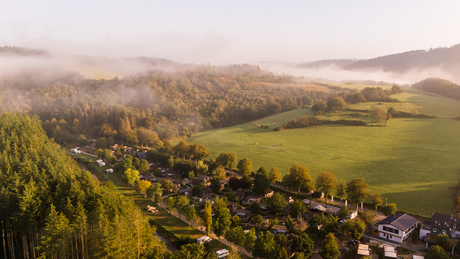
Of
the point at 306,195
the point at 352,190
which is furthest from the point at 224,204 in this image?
the point at 352,190

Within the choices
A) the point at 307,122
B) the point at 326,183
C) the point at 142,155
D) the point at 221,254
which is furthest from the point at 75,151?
the point at 326,183

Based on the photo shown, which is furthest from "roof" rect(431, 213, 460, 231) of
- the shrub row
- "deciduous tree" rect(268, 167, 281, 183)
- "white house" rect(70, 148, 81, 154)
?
"white house" rect(70, 148, 81, 154)

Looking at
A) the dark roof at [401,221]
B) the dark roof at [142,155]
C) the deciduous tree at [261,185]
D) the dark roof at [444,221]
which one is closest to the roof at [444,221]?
the dark roof at [444,221]

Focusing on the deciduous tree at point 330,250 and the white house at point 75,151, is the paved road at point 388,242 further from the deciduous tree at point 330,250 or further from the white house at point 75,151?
the white house at point 75,151

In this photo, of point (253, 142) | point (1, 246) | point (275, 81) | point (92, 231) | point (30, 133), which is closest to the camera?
→ point (92, 231)

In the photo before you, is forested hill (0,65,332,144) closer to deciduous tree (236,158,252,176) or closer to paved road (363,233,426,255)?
deciduous tree (236,158,252,176)

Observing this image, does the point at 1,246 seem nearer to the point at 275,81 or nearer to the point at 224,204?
the point at 224,204

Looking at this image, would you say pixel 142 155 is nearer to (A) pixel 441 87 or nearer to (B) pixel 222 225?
(B) pixel 222 225
